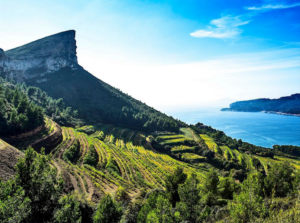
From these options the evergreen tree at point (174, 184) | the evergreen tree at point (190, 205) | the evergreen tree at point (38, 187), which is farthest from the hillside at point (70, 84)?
the evergreen tree at point (38, 187)

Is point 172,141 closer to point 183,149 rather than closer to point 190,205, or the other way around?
point 183,149

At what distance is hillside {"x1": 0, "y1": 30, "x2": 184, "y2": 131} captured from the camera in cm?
14038

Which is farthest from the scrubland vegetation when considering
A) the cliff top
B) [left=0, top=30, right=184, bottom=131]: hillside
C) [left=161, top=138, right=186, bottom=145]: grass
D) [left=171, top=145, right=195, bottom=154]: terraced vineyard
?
the cliff top

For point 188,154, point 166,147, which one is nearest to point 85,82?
point 166,147

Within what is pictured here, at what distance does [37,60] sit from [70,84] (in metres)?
54.1

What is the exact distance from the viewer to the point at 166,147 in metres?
98.9

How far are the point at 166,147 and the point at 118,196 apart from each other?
6927 centimetres

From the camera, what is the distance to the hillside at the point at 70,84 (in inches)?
5527

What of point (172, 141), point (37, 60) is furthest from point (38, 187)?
point (37, 60)

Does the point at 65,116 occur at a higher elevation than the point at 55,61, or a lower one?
lower

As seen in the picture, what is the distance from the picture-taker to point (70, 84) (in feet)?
551

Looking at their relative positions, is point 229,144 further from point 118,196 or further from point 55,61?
point 55,61

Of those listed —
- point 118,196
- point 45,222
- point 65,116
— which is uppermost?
point 65,116

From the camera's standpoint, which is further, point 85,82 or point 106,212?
point 85,82
